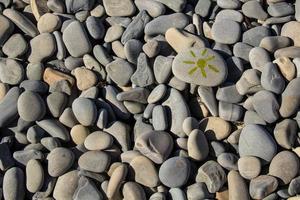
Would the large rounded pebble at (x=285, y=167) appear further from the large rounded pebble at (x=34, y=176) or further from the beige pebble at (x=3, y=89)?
the beige pebble at (x=3, y=89)

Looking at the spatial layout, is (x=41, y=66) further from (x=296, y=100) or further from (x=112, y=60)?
(x=296, y=100)

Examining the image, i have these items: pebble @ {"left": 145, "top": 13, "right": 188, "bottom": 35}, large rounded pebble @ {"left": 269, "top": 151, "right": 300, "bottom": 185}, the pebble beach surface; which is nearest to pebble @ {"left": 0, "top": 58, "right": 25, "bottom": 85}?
the pebble beach surface

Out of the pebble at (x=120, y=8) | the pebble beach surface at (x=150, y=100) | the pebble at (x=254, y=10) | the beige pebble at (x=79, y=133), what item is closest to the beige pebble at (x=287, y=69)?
the pebble beach surface at (x=150, y=100)

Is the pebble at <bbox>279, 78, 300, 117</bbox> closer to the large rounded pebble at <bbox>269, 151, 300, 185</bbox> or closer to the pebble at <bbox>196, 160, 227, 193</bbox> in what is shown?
the large rounded pebble at <bbox>269, 151, 300, 185</bbox>

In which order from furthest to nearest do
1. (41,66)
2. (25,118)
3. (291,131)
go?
(41,66), (25,118), (291,131)

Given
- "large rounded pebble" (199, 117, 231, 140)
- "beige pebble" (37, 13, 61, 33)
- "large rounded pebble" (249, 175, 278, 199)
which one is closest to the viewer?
"large rounded pebble" (249, 175, 278, 199)

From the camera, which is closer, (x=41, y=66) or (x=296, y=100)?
(x=296, y=100)

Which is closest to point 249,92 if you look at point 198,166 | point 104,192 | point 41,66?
point 198,166

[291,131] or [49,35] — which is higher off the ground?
[49,35]
